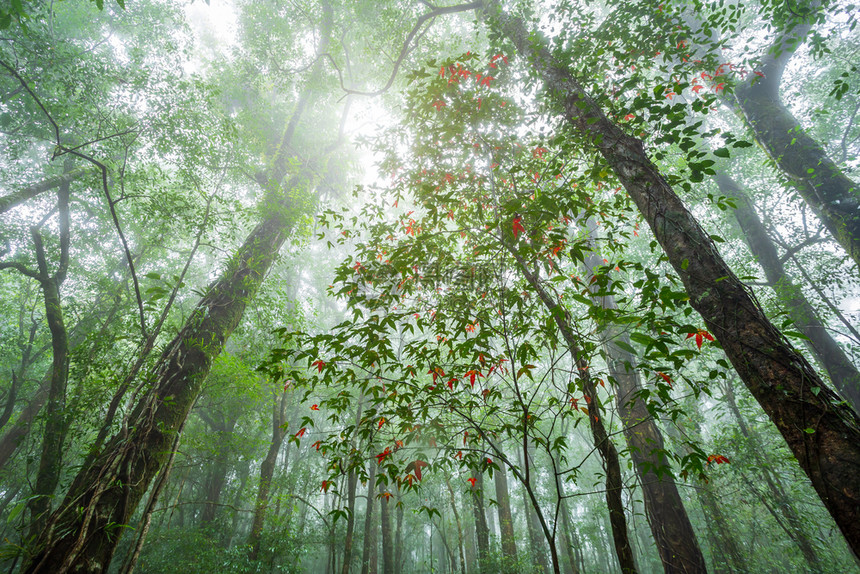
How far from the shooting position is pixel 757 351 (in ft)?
6.36

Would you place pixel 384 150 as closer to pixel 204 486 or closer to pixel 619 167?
pixel 619 167

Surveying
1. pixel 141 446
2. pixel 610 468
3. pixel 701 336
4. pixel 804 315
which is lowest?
pixel 610 468

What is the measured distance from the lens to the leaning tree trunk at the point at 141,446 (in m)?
2.80

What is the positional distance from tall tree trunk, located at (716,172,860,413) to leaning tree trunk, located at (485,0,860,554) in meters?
3.81

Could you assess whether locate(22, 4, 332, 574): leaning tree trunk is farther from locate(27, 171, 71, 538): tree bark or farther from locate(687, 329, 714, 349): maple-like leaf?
locate(687, 329, 714, 349): maple-like leaf

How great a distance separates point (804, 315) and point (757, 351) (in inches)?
284

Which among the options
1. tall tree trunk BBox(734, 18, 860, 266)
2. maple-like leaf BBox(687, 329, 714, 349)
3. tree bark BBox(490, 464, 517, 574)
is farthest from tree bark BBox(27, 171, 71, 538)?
tall tree trunk BBox(734, 18, 860, 266)

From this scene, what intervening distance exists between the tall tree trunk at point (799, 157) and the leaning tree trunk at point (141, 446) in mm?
8045

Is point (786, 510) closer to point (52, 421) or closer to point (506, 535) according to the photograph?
point (506, 535)

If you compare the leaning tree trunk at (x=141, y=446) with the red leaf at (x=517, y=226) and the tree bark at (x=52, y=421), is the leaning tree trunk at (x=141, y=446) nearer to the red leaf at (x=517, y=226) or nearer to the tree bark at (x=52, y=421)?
the tree bark at (x=52, y=421)

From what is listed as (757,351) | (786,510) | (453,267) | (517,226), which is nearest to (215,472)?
(453,267)

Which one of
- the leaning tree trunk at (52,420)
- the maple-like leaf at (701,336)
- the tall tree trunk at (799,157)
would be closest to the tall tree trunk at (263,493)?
the leaning tree trunk at (52,420)

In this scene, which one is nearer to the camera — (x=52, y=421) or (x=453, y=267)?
(x=453, y=267)

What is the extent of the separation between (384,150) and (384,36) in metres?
5.41
